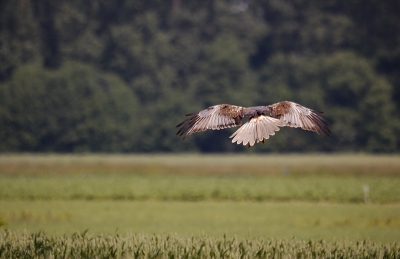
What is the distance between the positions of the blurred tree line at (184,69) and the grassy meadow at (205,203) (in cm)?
2058

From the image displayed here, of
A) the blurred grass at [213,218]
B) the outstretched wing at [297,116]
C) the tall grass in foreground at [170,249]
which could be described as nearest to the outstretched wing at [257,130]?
the outstretched wing at [297,116]

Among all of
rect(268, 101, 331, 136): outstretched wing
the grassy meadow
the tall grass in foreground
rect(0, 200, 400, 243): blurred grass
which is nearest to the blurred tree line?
the grassy meadow

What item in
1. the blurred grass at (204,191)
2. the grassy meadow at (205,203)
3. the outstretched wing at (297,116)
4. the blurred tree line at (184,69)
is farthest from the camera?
the blurred tree line at (184,69)

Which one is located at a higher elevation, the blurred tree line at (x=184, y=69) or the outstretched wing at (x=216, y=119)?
the blurred tree line at (x=184, y=69)

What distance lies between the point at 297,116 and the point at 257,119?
2.70ft

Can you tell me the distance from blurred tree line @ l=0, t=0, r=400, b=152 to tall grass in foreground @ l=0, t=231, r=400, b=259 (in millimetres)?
59754

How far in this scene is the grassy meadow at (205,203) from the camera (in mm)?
21656

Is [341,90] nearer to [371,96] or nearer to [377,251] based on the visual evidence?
[371,96]

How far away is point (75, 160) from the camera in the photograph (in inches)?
2164

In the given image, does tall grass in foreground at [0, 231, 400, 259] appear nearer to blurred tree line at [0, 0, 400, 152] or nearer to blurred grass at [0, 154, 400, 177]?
blurred grass at [0, 154, 400, 177]

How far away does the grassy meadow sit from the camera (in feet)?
71.1

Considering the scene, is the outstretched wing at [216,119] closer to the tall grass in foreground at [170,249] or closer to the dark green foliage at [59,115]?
the tall grass in foreground at [170,249]

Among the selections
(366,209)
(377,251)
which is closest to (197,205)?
(366,209)

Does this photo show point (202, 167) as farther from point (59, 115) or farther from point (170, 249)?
point (170, 249)
